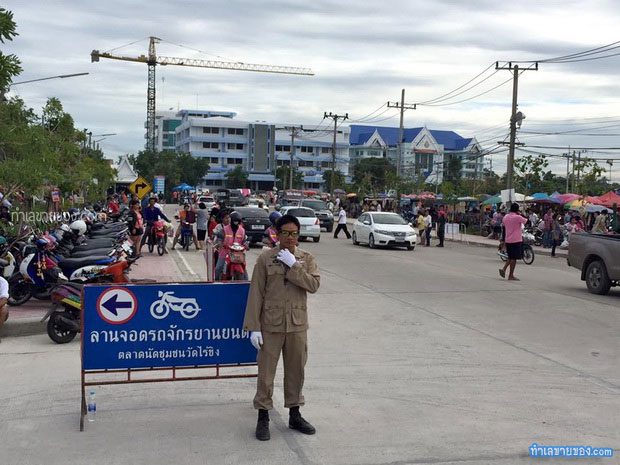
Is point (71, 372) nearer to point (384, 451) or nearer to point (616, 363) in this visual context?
point (384, 451)

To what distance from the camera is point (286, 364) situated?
19.4 feet

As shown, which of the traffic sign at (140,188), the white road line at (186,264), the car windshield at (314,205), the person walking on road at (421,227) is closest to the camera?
the white road line at (186,264)

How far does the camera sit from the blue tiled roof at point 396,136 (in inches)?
5807

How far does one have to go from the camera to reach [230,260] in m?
13.0

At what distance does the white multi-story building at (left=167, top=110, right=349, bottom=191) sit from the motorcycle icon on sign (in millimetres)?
117243

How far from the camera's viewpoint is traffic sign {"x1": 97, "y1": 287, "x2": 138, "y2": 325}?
623 centimetres

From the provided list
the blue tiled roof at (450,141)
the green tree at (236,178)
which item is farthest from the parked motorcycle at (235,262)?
the blue tiled roof at (450,141)

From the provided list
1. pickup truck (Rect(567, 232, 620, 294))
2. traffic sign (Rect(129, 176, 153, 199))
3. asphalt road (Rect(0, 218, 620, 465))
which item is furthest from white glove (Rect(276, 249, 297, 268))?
traffic sign (Rect(129, 176, 153, 199))

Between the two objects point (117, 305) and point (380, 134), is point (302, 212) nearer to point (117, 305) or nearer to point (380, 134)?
point (117, 305)

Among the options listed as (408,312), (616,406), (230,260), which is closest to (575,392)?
(616,406)

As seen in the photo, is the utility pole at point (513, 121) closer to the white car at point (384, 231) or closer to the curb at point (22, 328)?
the white car at point (384, 231)

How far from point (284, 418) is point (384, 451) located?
1181 mm

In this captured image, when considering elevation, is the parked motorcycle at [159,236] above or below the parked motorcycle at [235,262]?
below

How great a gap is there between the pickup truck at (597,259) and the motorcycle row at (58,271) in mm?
9794
